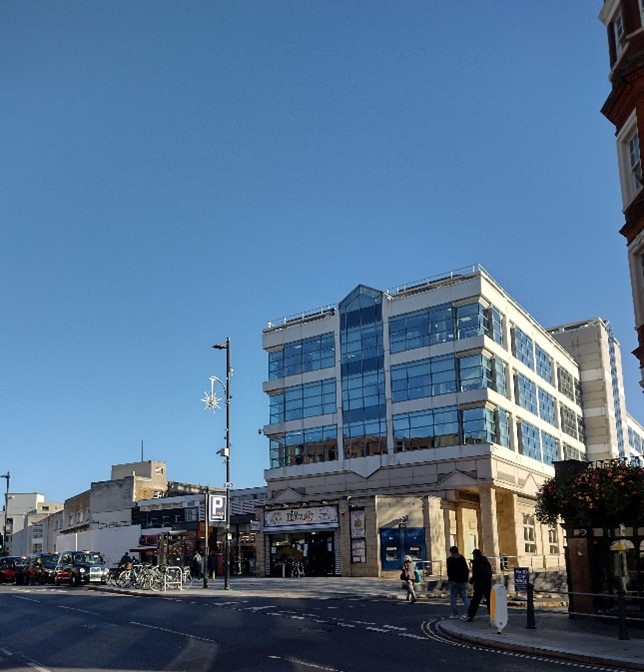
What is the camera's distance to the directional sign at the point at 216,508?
37781 mm

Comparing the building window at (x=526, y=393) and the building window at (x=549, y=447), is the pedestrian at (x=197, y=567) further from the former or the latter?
the building window at (x=549, y=447)

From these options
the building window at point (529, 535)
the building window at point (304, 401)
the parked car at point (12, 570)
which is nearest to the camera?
the parked car at point (12, 570)

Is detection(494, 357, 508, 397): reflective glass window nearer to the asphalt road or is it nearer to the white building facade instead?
the white building facade

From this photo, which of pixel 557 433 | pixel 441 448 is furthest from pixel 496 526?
pixel 557 433

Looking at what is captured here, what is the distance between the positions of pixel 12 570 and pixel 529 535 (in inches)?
1365

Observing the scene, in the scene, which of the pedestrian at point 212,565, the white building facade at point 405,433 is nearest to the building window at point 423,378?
the white building facade at point 405,433

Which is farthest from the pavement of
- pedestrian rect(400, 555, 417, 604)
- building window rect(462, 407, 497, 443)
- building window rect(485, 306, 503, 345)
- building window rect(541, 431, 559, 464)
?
building window rect(541, 431, 559, 464)

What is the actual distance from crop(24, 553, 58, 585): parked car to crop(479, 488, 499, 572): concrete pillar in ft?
84.9

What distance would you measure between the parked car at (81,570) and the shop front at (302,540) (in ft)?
38.9

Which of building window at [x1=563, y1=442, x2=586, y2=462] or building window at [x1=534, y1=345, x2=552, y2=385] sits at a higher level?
building window at [x1=534, y1=345, x2=552, y2=385]

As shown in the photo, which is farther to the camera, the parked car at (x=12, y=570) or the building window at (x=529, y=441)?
the building window at (x=529, y=441)

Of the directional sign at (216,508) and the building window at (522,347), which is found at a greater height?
the building window at (522,347)

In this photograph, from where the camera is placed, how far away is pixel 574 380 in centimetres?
7838

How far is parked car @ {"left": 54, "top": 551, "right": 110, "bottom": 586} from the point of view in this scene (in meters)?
42.6
